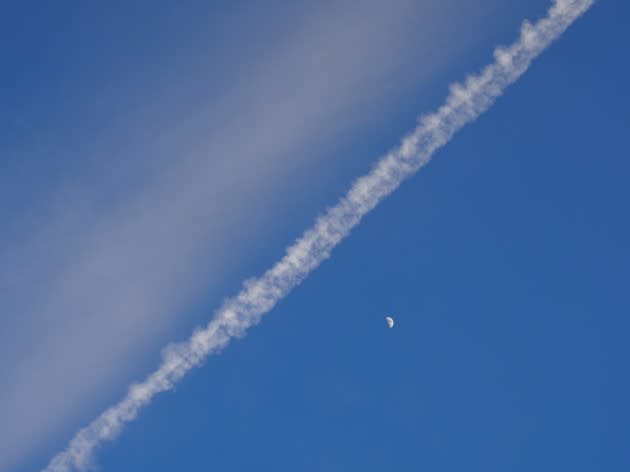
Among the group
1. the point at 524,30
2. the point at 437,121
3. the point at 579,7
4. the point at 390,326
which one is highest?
the point at 579,7

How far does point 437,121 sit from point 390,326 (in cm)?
716

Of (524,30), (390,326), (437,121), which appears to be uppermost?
(524,30)

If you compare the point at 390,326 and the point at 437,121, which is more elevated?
the point at 437,121

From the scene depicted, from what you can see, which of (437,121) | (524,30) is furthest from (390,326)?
(524,30)

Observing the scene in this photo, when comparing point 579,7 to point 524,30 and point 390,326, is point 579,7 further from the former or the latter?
point 390,326

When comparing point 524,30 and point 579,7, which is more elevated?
point 579,7

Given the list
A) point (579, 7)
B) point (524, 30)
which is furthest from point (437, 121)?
point (579, 7)

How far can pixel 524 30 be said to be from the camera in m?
30.9

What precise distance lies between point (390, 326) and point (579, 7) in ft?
40.6

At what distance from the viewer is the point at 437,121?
3112 centimetres

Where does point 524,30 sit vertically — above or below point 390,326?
above

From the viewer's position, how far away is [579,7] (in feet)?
103

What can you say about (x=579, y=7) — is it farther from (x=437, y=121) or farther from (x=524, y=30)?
(x=437, y=121)

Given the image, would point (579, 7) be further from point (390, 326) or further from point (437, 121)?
point (390, 326)
